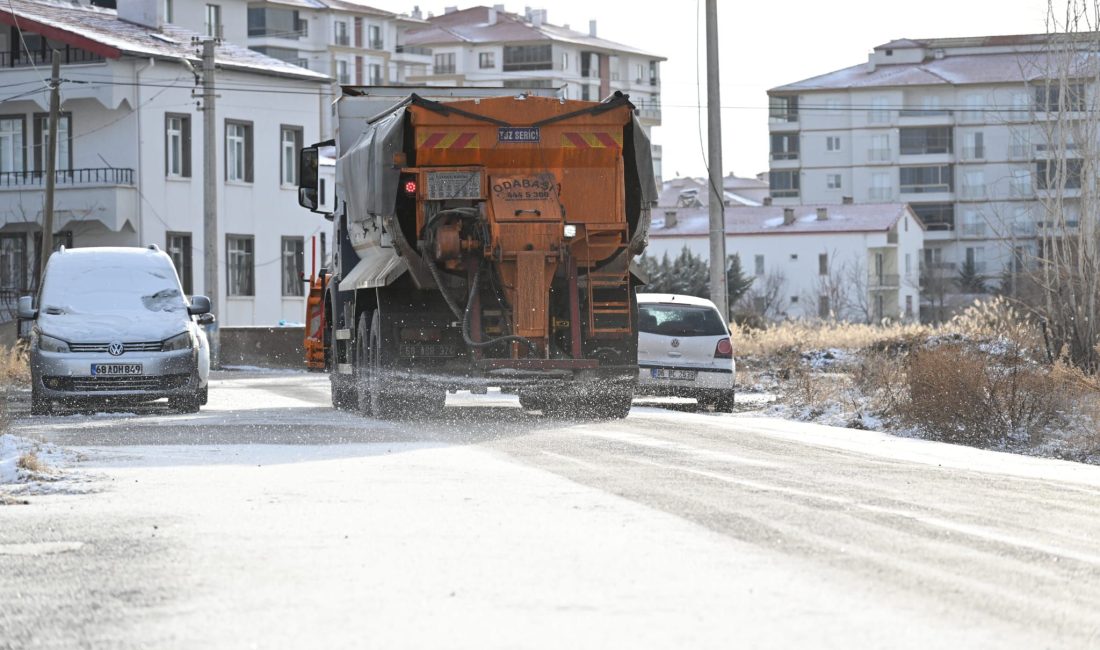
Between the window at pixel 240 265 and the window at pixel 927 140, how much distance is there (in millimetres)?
77368

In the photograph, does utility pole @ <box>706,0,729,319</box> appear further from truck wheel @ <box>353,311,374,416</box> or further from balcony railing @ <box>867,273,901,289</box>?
balcony railing @ <box>867,273,901,289</box>

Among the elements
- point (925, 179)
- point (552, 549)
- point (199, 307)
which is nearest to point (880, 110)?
point (925, 179)

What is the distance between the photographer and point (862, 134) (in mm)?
125938

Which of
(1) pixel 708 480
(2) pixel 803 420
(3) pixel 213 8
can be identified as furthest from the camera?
(3) pixel 213 8

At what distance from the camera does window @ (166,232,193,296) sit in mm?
52688

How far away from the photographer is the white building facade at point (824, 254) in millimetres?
107688

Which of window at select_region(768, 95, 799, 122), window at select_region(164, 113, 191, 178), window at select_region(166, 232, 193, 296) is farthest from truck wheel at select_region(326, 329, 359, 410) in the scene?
window at select_region(768, 95, 799, 122)

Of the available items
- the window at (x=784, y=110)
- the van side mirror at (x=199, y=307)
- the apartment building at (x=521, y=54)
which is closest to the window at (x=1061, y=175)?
the van side mirror at (x=199, y=307)

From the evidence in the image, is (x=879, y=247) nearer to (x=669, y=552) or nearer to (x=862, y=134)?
(x=862, y=134)

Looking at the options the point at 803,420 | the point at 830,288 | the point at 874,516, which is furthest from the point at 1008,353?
the point at 830,288

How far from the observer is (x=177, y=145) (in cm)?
5297

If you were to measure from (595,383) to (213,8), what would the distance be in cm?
6740

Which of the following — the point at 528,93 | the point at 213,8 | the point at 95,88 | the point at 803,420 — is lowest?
the point at 803,420

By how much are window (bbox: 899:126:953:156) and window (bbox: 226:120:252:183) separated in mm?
77387
